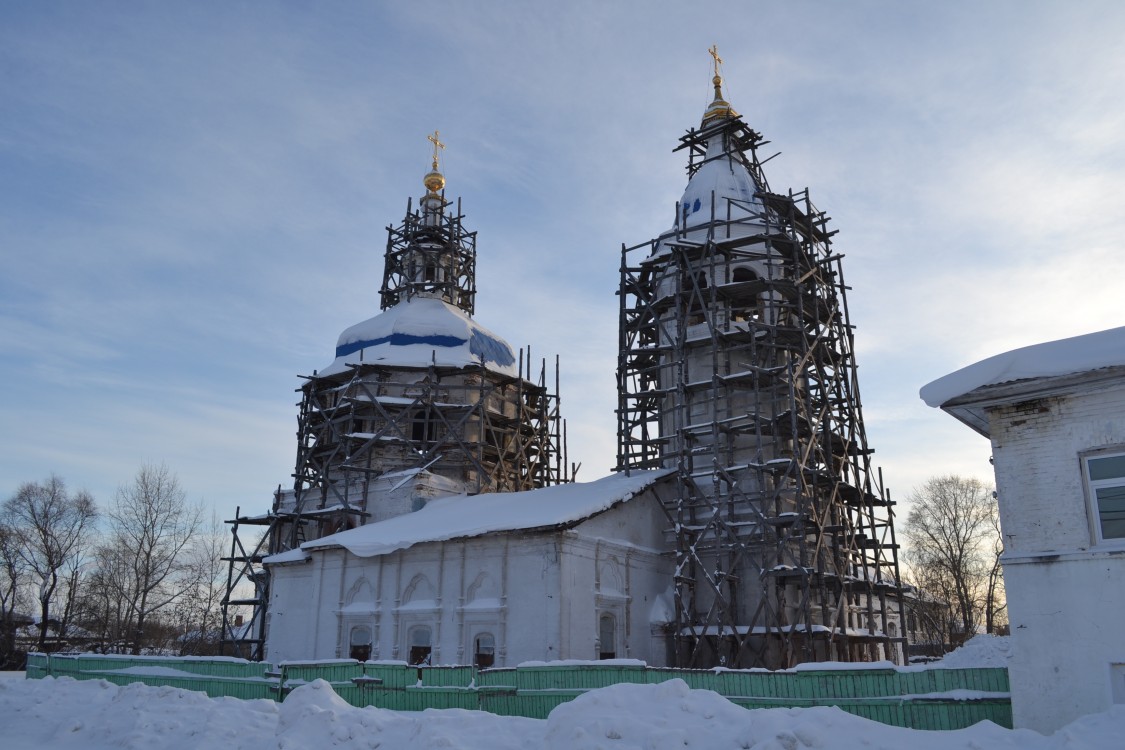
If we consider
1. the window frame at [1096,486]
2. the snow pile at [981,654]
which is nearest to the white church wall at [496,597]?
the snow pile at [981,654]

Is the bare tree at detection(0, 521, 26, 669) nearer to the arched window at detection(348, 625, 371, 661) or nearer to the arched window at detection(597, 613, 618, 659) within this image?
the arched window at detection(348, 625, 371, 661)

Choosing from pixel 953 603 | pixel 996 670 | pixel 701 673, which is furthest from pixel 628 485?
pixel 953 603

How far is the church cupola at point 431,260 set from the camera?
4362cm

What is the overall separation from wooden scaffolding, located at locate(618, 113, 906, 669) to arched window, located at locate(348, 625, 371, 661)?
9243mm

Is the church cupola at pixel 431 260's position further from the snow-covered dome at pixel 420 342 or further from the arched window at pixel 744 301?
the arched window at pixel 744 301

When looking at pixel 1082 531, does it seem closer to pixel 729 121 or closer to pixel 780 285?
pixel 780 285

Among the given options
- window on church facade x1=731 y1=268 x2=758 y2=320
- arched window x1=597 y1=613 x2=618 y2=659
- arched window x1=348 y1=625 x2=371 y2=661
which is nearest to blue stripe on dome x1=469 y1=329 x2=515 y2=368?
window on church facade x1=731 y1=268 x2=758 y2=320

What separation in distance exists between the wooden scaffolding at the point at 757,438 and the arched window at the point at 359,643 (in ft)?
30.3

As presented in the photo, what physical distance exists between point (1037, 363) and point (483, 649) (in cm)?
1673

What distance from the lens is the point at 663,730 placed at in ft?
34.2

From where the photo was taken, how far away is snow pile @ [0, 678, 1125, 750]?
976cm

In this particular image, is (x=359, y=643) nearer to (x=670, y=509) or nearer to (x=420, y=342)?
(x=670, y=509)

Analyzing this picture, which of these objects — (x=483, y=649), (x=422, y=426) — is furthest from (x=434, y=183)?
(x=483, y=649)

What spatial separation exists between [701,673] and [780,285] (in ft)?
51.4
